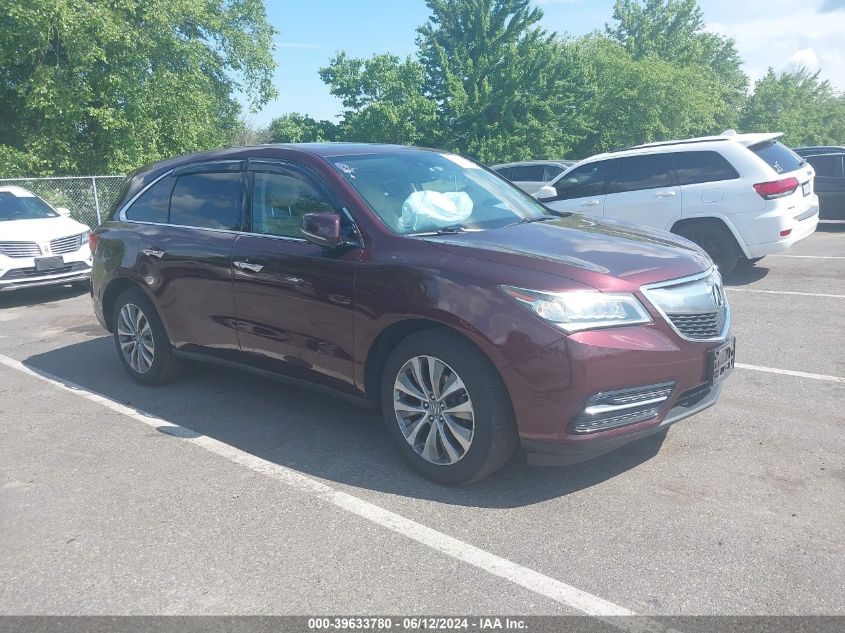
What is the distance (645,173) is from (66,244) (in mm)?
8149

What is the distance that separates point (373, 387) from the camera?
4.20 metres

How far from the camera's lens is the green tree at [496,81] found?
3450 cm

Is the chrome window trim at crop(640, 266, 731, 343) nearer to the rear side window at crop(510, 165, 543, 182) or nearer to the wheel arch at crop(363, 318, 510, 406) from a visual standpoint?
the wheel arch at crop(363, 318, 510, 406)

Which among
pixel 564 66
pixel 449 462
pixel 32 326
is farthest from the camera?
pixel 564 66

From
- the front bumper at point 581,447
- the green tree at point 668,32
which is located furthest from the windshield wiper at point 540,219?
the green tree at point 668,32

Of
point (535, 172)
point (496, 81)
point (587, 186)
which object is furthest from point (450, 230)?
point (496, 81)

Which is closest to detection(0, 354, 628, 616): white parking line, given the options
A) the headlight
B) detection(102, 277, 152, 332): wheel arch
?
the headlight

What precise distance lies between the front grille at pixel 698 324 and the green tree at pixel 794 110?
193 feet

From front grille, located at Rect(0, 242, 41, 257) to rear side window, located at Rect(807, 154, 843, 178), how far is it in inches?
556

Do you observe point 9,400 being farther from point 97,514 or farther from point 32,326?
point 32,326

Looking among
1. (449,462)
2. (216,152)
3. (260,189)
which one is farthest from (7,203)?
(449,462)

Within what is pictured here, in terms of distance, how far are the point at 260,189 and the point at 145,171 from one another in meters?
1.73

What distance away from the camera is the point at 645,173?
1017 cm

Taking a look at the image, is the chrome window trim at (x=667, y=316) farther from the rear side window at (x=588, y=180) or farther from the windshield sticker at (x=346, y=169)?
the rear side window at (x=588, y=180)
